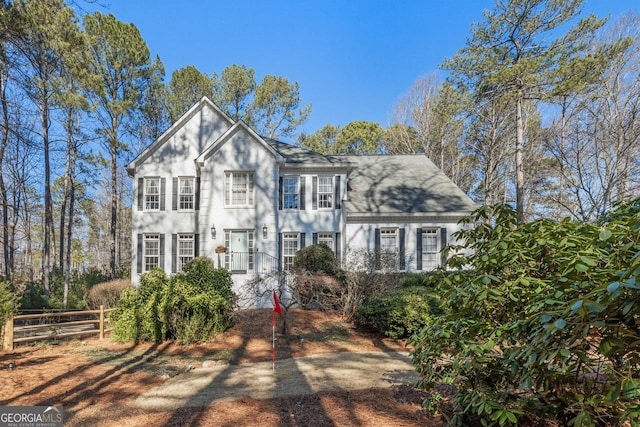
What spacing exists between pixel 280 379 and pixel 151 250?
11.8m

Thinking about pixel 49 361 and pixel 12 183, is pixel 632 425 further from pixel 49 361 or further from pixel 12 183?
pixel 12 183

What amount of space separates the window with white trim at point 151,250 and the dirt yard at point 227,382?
19.8 feet

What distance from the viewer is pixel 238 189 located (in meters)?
15.1

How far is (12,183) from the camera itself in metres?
19.5

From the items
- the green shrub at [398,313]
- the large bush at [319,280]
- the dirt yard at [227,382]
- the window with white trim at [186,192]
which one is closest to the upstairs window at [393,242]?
the large bush at [319,280]

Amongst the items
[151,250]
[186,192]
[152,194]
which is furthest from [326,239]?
[152,194]

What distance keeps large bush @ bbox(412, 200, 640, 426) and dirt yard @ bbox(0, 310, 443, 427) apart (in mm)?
1575

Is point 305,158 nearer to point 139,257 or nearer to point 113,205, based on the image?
point 139,257

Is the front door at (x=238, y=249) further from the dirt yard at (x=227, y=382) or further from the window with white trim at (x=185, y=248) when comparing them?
the dirt yard at (x=227, y=382)

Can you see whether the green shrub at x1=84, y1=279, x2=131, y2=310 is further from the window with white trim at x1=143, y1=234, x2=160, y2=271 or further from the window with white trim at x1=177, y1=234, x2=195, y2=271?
the window with white trim at x1=177, y1=234, x2=195, y2=271

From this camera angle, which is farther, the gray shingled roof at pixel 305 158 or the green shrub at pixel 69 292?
the gray shingled roof at pixel 305 158

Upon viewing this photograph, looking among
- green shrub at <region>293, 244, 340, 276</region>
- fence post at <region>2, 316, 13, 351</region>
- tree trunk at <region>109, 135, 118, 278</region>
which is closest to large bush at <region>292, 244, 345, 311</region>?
green shrub at <region>293, 244, 340, 276</region>

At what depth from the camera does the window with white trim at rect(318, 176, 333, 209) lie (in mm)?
15430

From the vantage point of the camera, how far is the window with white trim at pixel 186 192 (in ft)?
51.0
